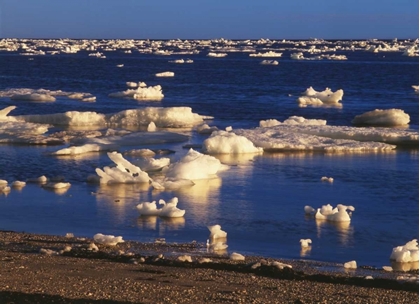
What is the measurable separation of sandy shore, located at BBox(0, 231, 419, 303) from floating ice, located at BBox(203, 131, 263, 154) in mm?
7047

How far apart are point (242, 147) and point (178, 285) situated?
9357 millimetres

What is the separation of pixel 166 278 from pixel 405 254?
2847 mm

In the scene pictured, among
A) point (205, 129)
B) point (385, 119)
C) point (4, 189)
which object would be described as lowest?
point (4, 189)

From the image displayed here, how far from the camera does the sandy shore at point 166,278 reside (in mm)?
6898

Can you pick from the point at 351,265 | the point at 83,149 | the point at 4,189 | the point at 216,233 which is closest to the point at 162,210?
the point at 216,233

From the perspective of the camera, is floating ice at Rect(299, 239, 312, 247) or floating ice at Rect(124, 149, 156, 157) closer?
floating ice at Rect(299, 239, 312, 247)

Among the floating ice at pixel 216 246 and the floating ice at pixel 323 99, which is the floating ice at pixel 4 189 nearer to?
the floating ice at pixel 216 246

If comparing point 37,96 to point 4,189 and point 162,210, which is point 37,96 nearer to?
point 4,189

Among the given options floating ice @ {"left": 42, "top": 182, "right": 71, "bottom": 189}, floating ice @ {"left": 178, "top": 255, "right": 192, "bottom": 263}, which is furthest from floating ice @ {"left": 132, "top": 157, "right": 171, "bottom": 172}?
floating ice @ {"left": 178, "top": 255, "right": 192, "bottom": 263}

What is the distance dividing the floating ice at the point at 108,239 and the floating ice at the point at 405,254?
294cm

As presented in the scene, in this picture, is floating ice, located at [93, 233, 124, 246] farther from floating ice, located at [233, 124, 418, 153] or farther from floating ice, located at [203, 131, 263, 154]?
floating ice, located at [233, 124, 418, 153]

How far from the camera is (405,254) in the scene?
9086 millimetres

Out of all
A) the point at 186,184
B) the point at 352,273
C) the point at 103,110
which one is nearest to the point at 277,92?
the point at 103,110

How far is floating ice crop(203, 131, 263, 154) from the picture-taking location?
53.7 feet
